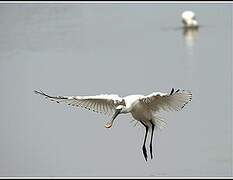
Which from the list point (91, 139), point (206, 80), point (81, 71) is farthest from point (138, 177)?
point (81, 71)

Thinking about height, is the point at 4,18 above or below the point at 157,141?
above

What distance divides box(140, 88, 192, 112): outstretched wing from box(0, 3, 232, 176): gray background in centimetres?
47

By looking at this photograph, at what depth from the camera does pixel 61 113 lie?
10133 millimetres

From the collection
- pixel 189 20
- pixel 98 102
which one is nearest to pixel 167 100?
pixel 98 102

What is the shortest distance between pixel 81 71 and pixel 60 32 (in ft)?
12.5

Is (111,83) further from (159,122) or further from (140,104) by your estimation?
(140,104)

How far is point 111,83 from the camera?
11.3 m

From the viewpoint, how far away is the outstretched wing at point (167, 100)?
7.80 meters

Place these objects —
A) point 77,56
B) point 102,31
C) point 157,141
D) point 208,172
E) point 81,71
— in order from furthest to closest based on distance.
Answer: point 102,31
point 77,56
point 81,71
point 157,141
point 208,172

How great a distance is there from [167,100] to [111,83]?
333 cm

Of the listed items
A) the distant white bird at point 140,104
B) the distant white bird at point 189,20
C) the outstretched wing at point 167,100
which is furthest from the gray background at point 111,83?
the outstretched wing at point 167,100

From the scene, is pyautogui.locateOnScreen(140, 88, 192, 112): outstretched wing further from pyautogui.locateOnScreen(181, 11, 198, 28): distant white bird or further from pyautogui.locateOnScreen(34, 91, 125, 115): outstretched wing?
pyautogui.locateOnScreen(181, 11, 198, 28): distant white bird

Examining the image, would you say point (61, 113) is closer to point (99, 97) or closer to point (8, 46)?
point (99, 97)

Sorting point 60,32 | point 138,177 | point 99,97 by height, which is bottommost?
point 138,177
